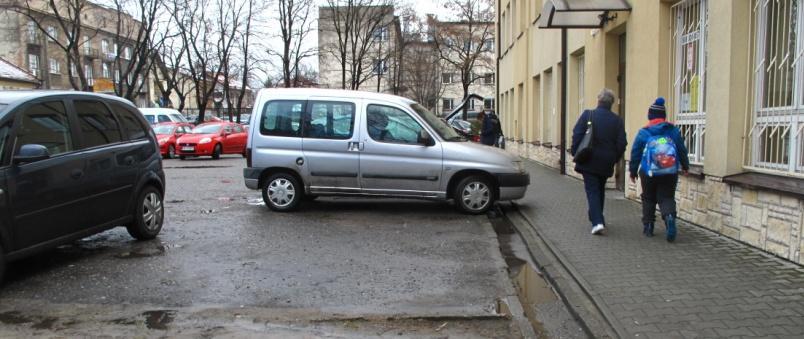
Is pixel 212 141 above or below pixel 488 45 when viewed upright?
below

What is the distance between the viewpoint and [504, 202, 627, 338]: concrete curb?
4.31 m

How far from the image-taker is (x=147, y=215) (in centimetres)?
738

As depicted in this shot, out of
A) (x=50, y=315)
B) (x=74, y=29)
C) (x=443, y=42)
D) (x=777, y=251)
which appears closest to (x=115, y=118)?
(x=50, y=315)

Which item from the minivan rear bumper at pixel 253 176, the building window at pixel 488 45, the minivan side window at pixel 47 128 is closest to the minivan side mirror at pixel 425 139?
the minivan rear bumper at pixel 253 176

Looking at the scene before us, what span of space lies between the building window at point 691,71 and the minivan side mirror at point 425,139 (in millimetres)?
3469

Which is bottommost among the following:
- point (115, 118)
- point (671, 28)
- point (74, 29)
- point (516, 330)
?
point (516, 330)

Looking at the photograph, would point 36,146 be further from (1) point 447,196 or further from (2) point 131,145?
(1) point 447,196

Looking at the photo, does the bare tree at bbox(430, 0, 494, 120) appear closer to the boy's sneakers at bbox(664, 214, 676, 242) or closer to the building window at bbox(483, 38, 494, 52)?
the building window at bbox(483, 38, 494, 52)

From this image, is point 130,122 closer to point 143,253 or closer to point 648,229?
point 143,253

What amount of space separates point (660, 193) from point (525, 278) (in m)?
1.95

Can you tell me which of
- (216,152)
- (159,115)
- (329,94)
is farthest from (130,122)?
(159,115)

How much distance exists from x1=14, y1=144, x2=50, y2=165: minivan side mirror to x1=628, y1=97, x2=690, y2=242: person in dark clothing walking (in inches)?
232

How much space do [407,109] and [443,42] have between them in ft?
128

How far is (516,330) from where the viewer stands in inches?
175
